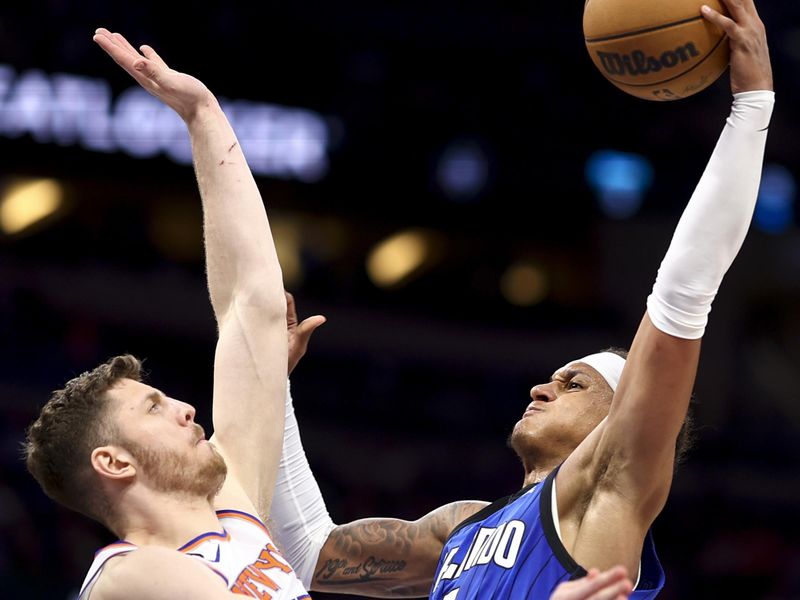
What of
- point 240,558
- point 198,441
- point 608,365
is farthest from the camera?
point 608,365

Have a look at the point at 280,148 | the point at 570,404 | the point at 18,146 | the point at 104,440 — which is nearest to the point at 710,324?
the point at 280,148

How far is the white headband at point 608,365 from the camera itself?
13.2 feet

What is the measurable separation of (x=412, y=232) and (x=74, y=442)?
12.4m

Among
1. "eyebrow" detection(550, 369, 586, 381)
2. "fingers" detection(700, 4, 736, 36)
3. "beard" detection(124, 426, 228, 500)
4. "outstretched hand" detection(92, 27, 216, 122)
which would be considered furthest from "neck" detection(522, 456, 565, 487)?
"outstretched hand" detection(92, 27, 216, 122)

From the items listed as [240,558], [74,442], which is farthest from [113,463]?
[240,558]

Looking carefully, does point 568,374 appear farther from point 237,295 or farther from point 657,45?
point 657,45

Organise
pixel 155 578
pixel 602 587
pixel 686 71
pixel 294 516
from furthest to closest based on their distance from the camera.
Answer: pixel 294 516 < pixel 686 71 < pixel 155 578 < pixel 602 587

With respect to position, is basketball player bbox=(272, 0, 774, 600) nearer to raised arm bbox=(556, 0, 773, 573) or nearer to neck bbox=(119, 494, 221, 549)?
raised arm bbox=(556, 0, 773, 573)

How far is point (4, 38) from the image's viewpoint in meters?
12.3

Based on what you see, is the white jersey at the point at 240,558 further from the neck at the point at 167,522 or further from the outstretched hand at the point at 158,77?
the outstretched hand at the point at 158,77

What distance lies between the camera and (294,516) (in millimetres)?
4453

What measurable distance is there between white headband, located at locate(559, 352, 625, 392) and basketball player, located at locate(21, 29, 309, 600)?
1085 millimetres

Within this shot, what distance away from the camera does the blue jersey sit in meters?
3.30

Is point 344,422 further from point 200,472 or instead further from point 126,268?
point 200,472
